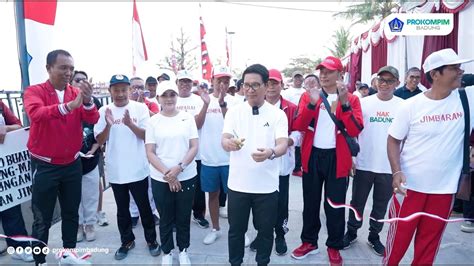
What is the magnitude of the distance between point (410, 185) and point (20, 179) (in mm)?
3758

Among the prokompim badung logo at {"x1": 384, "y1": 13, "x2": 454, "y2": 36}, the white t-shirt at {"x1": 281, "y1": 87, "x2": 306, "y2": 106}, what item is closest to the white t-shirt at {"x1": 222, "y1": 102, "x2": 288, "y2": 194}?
the prokompim badung logo at {"x1": 384, "y1": 13, "x2": 454, "y2": 36}

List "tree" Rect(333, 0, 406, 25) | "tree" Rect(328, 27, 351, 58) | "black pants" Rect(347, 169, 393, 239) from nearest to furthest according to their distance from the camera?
"black pants" Rect(347, 169, 393, 239) < "tree" Rect(333, 0, 406, 25) < "tree" Rect(328, 27, 351, 58)

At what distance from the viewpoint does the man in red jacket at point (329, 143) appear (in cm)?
298

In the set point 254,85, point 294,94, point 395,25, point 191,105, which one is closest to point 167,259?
point 191,105

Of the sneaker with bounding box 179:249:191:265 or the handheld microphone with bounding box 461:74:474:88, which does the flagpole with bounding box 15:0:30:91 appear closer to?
the sneaker with bounding box 179:249:191:265

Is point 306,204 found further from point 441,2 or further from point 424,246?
point 441,2

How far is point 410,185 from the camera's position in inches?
102

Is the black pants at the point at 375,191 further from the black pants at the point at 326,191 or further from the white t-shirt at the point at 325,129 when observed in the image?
the white t-shirt at the point at 325,129

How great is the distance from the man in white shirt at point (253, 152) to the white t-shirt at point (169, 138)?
1.87ft

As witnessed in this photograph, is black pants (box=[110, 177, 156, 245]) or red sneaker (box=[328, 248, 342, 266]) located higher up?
black pants (box=[110, 177, 156, 245])

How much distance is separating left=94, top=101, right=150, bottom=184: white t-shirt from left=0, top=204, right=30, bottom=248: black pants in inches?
42.8

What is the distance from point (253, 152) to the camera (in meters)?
2.59

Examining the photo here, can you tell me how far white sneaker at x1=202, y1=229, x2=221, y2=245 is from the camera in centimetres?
378

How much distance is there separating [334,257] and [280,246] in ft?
1.86
